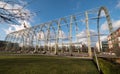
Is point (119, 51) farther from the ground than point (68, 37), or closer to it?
closer to it

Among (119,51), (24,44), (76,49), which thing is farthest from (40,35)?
(119,51)

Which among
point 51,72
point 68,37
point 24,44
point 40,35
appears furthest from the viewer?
point 24,44

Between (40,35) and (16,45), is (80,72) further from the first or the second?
(16,45)

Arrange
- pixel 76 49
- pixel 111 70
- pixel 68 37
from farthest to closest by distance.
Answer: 1. pixel 76 49
2. pixel 68 37
3. pixel 111 70

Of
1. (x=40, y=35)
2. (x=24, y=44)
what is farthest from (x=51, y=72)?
(x=24, y=44)

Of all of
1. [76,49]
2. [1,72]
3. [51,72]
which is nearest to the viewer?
[1,72]

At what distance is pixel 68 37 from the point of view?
87.8ft

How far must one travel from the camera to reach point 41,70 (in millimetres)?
8312

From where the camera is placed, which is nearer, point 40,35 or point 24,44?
point 40,35

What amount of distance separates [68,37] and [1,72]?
1997 centimetres

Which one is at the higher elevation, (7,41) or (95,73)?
(7,41)

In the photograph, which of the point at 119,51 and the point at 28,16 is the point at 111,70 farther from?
the point at 119,51

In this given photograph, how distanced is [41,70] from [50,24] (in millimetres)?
24147

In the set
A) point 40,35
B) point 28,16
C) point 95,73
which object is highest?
point 40,35
